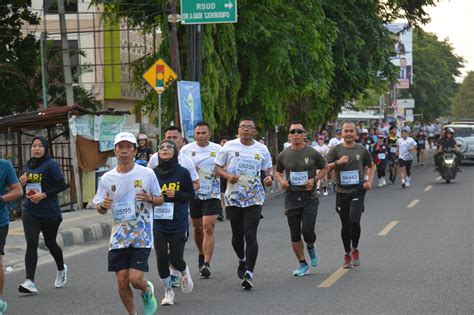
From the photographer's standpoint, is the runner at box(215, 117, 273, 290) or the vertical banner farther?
the vertical banner

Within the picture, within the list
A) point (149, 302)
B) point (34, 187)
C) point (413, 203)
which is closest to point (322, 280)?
point (149, 302)

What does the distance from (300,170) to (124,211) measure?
370 centimetres

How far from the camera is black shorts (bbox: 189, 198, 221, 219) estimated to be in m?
12.1

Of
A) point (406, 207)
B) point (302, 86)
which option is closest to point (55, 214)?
point (406, 207)

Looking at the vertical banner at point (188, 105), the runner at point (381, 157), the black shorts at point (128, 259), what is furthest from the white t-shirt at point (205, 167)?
the runner at point (381, 157)

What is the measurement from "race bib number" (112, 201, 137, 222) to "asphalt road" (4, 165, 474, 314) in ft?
4.60

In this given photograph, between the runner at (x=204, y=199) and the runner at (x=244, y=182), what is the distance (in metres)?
0.59

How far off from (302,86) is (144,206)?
76.3ft

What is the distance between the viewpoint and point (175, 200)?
33.3 feet

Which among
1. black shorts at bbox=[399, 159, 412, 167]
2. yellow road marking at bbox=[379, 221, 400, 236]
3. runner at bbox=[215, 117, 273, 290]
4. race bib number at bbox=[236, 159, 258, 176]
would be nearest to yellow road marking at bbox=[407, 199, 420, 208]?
yellow road marking at bbox=[379, 221, 400, 236]

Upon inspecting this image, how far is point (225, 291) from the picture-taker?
35.4 ft

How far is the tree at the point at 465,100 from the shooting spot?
14750 centimetres

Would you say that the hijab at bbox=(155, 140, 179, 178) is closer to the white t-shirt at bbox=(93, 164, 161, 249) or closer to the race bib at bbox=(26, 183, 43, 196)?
the white t-shirt at bbox=(93, 164, 161, 249)

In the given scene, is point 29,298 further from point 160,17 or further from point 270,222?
point 160,17
